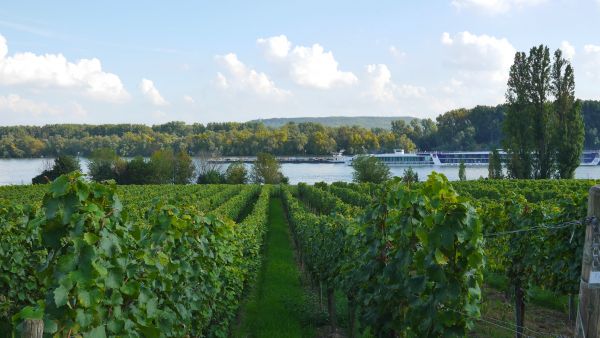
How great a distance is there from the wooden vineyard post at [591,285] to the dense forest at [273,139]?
119 metres

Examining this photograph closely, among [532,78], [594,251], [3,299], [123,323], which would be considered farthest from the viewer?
[532,78]

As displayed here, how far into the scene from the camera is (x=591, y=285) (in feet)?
9.37

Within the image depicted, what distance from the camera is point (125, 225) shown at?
4.19 metres

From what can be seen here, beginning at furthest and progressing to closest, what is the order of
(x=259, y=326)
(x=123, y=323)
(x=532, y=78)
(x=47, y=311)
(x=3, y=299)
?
(x=532, y=78) → (x=259, y=326) → (x=3, y=299) → (x=123, y=323) → (x=47, y=311)

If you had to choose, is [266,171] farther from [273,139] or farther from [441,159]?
[273,139]

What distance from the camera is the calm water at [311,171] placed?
9144 centimetres

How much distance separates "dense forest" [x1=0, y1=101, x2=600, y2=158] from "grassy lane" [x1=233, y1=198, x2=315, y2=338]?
10513 cm

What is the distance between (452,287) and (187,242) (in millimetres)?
3082

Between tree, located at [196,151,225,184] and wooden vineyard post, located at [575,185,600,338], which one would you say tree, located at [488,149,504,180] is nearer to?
tree, located at [196,151,225,184]

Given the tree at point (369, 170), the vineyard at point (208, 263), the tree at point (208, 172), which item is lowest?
the tree at point (208, 172)

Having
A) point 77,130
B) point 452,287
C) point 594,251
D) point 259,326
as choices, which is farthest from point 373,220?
point 77,130

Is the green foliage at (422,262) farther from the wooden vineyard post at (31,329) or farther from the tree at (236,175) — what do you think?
the tree at (236,175)

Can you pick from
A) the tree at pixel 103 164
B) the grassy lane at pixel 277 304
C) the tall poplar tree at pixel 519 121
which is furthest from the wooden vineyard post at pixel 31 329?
the tree at pixel 103 164

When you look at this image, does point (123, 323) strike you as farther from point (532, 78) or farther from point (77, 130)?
point (77, 130)
